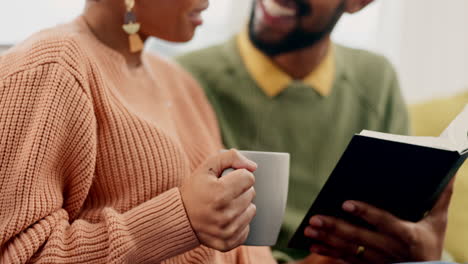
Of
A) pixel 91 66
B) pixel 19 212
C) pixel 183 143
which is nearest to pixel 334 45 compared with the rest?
pixel 183 143

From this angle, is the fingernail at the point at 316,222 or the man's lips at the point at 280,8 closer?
the fingernail at the point at 316,222

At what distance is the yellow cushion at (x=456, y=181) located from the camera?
3.25ft

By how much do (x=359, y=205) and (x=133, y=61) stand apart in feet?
1.32

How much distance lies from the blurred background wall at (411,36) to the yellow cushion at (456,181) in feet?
0.87

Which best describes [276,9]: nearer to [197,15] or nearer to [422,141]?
[197,15]

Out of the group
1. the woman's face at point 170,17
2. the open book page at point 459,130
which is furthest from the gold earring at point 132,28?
the open book page at point 459,130

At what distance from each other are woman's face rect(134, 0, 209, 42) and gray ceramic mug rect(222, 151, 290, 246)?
22 cm

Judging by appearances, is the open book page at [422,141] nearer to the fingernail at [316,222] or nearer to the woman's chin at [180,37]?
the fingernail at [316,222]

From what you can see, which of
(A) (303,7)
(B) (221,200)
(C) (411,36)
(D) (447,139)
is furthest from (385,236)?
(C) (411,36)

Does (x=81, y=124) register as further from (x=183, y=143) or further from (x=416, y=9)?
(x=416, y=9)

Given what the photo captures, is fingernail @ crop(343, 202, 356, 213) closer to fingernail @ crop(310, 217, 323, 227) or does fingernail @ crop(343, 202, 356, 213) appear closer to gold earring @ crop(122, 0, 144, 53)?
fingernail @ crop(310, 217, 323, 227)

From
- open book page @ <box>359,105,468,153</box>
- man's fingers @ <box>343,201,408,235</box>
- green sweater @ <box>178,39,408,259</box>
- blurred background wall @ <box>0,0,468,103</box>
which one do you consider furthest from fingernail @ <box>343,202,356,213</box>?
Answer: blurred background wall @ <box>0,0,468,103</box>

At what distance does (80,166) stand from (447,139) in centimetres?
46

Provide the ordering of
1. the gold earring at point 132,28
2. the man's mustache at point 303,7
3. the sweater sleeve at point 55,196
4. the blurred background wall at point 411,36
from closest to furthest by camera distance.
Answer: the sweater sleeve at point 55,196 → the gold earring at point 132,28 → the man's mustache at point 303,7 → the blurred background wall at point 411,36
